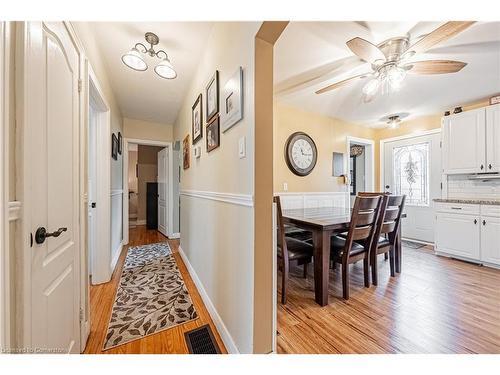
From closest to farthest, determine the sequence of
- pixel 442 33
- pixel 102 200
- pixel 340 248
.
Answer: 1. pixel 442 33
2. pixel 340 248
3. pixel 102 200

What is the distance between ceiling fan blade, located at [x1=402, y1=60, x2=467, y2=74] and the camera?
5.83ft

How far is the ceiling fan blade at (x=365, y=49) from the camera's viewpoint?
61.4 inches

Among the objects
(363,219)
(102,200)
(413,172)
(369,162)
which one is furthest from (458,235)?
(102,200)

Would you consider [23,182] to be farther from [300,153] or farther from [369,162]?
[369,162]

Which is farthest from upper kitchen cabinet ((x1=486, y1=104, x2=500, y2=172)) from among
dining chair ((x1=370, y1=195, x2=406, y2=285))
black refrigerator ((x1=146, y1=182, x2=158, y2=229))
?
black refrigerator ((x1=146, y1=182, x2=158, y2=229))

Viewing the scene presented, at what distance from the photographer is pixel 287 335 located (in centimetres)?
143

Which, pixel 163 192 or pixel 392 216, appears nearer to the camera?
pixel 392 216

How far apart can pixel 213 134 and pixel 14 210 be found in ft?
4.01

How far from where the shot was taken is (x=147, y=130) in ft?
13.1

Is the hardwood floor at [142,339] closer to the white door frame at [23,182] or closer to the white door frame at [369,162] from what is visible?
the white door frame at [23,182]

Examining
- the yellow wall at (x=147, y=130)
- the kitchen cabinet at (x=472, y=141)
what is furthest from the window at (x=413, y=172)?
the yellow wall at (x=147, y=130)

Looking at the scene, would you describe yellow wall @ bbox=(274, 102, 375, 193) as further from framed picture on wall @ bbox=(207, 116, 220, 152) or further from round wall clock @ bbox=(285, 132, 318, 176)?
framed picture on wall @ bbox=(207, 116, 220, 152)
